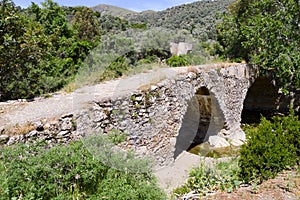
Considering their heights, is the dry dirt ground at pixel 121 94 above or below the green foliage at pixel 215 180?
above

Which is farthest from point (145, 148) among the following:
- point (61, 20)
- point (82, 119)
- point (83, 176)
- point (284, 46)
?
point (61, 20)

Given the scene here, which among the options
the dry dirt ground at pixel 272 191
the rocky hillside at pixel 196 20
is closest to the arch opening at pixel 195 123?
the dry dirt ground at pixel 272 191

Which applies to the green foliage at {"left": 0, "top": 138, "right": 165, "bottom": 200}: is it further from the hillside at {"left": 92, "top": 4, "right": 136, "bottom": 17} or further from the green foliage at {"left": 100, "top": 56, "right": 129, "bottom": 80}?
the hillside at {"left": 92, "top": 4, "right": 136, "bottom": 17}

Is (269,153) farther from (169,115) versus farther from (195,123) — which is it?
(195,123)

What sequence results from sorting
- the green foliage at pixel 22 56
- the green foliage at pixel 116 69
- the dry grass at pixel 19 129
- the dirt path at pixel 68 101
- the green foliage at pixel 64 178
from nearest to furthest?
1. the green foliage at pixel 64 178
2. the dry grass at pixel 19 129
3. the dirt path at pixel 68 101
4. the green foliage at pixel 22 56
5. the green foliage at pixel 116 69

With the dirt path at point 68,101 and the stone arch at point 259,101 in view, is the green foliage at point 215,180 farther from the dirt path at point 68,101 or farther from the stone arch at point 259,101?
the stone arch at point 259,101

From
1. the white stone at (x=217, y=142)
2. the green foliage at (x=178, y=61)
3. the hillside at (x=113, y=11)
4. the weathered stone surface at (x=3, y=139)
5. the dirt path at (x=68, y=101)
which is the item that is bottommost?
the white stone at (x=217, y=142)

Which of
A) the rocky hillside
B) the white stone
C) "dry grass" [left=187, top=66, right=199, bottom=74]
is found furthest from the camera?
the rocky hillside

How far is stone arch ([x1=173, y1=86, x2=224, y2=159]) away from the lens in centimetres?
1004

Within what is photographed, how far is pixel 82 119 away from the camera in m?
5.51

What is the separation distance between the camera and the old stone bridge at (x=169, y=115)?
548 centimetres

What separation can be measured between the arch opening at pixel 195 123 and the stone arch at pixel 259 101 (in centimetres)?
449

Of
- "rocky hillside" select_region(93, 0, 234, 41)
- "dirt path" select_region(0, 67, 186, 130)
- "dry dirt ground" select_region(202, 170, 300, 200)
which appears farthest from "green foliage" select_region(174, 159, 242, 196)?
"rocky hillside" select_region(93, 0, 234, 41)

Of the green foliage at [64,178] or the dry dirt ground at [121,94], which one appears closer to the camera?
the green foliage at [64,178]
